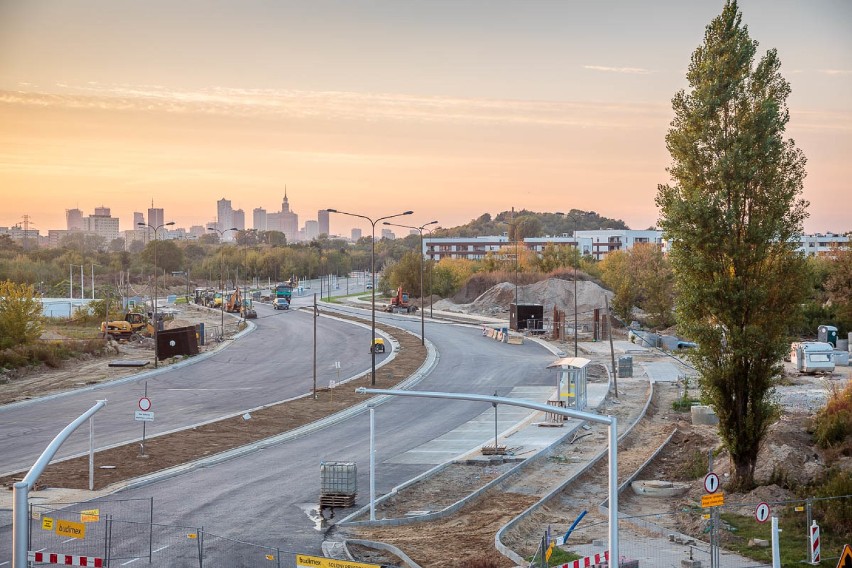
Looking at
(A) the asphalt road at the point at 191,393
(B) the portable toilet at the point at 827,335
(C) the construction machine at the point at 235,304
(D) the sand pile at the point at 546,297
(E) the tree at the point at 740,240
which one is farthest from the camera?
(D) the sand pile at the point at 546,297

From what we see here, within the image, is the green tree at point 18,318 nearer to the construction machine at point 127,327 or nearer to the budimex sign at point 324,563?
the construction machine at point 127,327

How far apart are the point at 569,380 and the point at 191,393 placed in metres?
22.0

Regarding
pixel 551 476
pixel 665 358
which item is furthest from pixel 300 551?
pixel 665 358

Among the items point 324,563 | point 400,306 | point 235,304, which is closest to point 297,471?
point 324,563

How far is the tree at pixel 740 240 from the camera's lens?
27.4 m

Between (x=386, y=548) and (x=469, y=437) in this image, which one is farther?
(x=469, y=437)

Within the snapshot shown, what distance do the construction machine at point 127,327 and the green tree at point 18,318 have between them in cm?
1220

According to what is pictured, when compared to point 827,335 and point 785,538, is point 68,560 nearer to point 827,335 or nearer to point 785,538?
point 785,538

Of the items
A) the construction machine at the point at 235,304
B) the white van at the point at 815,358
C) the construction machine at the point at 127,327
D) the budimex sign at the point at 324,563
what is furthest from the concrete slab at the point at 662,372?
the construction machine at the point at 235,304

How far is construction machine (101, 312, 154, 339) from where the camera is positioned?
76938mm

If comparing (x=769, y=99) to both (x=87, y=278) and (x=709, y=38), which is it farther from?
(x=87, y=278)

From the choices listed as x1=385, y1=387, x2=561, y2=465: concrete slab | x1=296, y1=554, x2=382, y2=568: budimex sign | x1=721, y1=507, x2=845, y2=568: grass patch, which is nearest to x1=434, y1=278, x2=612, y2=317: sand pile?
x1=385, y1=387, x2=561, y2=465: concrete slab

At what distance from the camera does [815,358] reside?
5559cm

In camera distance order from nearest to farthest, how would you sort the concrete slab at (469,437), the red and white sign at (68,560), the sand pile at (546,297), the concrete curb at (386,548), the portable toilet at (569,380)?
1. the red and white sign at (68,560)
2. the concrete curb at (386,548)
3. the concrete slab at (469,437)
4. the portable toilet at (569,380)
5. the sand pile at (546,297)
